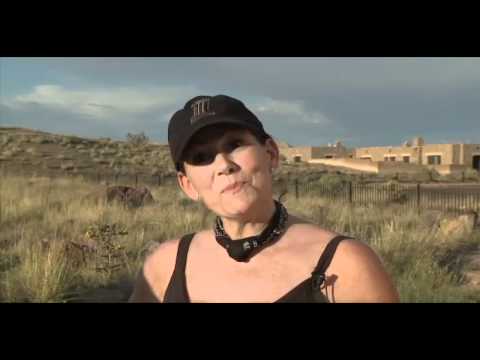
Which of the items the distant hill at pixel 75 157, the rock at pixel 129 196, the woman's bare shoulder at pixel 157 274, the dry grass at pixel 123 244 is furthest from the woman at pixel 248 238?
the distant hill at pixel 75 157

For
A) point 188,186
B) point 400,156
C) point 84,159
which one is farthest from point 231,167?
point 400,156

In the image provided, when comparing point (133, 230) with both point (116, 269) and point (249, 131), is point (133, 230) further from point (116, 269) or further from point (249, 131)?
A: point (249, 131)

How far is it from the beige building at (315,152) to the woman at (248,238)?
53.3 meters

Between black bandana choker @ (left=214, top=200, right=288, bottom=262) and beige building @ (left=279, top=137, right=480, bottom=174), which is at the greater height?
beige building @ (left=279, top=137, right=480, bottom=174)

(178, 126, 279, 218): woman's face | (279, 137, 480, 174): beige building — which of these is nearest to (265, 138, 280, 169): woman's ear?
(178, 126, 279, 218): woman's face

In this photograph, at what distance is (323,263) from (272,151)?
0.38 m

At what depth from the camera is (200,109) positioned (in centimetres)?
149

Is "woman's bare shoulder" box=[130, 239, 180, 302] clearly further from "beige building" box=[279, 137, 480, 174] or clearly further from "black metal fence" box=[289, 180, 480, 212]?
"beige building" box=[279, 137, 480, 174]

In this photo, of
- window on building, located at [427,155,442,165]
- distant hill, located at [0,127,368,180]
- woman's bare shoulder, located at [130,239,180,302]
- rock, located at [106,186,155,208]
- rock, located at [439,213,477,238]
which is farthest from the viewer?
window on building, located at [427,155,442,165]

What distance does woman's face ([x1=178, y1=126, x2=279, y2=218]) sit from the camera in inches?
57.0

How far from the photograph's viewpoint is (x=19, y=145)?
39469 mm

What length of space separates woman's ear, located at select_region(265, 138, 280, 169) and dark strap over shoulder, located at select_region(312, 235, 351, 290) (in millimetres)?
309

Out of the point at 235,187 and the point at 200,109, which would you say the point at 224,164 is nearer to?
the point at 235,187

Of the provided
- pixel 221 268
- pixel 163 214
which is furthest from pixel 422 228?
pixel 221 268
